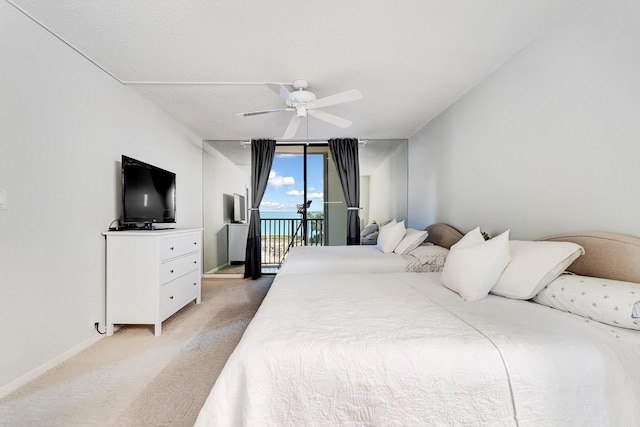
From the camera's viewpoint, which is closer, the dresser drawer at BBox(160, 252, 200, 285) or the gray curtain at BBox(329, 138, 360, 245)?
the dresser drawer at BBox(160, 252, 200, 285)

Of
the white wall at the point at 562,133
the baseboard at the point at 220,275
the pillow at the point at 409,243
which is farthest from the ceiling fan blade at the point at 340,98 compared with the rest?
Answer: the baseboard at the point at 220,275

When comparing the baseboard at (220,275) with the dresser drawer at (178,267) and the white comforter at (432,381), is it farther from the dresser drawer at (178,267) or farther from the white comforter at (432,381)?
the white comforter at (432,381)

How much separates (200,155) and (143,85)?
6.16 ft

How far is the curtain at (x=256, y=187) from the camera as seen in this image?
15.2 ft

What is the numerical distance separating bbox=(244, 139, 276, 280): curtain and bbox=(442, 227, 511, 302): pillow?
3552mm

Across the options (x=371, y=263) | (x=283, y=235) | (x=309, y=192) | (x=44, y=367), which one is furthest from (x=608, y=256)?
(x=283, y=235)

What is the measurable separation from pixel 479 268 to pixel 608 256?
0.62 metres

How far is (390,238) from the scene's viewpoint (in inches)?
127

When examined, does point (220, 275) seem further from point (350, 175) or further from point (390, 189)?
point (390, 189)

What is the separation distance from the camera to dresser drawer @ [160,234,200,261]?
2531 millimetres

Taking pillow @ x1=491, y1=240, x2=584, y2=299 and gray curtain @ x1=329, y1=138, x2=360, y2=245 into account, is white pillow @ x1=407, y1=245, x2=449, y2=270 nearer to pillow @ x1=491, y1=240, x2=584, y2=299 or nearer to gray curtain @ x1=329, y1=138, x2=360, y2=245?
pillow @ x1=491, y1=240, x2=584, y2=299

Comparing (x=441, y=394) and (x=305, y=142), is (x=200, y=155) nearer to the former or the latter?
(x=305, y=142)

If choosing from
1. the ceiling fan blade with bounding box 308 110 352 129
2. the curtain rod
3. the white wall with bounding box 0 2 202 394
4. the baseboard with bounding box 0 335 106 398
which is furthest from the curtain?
the baseboard with bounding box 0 335 106 398

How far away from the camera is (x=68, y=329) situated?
6.81 ft
